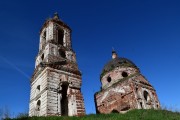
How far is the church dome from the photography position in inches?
1046

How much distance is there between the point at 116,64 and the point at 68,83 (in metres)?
10.8

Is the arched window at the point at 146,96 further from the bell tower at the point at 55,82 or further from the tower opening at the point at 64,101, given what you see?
the tower opening at the point at 64,101

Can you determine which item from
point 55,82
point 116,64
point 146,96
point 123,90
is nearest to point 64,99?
point 55,82

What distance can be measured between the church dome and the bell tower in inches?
322

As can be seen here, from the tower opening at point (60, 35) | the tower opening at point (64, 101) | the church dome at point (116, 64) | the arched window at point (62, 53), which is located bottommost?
the tower opening at point (64, 101)

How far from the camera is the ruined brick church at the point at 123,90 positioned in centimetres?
2228

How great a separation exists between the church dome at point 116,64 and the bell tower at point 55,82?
26.9 ft

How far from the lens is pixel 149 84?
24812 millimetres

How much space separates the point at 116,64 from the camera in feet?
88.4

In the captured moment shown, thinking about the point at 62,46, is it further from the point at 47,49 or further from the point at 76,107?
the point at 76,107

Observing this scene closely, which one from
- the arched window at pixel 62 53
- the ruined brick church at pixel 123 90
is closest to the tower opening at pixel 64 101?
the arched window at pixel 62 53

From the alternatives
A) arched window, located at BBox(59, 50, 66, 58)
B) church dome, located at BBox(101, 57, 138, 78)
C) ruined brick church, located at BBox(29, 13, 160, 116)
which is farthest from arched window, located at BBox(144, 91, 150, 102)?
arched window, located at BBox(59, 50, 66, 58)

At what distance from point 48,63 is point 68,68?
7.02 feet

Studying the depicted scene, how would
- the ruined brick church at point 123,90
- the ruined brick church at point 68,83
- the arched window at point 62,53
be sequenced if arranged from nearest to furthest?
the ruined brick church at point 68,83, the arched window at point 62,53, the ruined brick church at point 123,90
